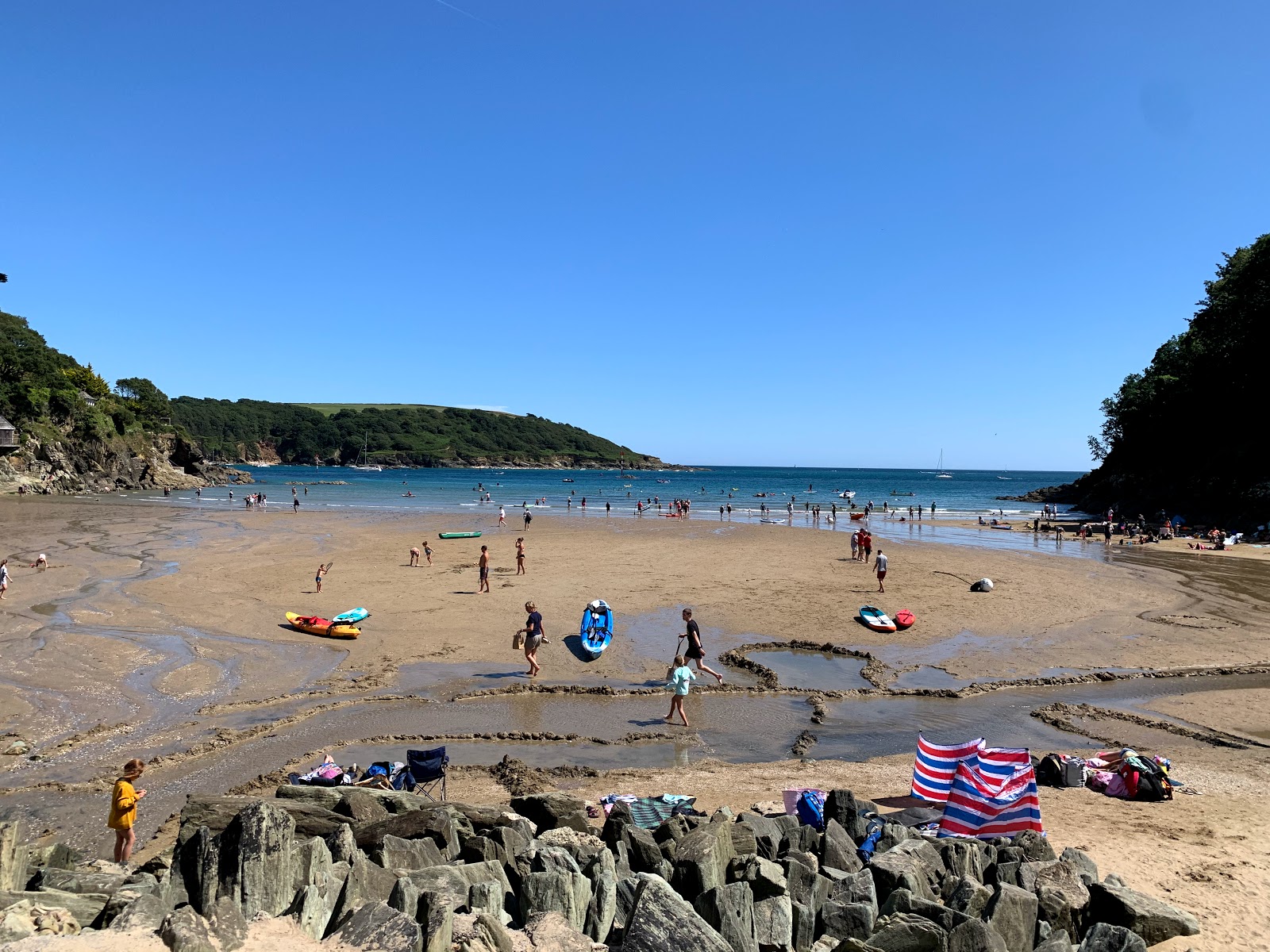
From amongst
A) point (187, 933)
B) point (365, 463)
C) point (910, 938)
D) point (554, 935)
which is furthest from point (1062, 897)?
point (365, 463)

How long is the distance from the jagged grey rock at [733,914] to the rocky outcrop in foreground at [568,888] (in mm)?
12

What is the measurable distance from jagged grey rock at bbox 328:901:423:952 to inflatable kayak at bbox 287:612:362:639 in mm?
13421

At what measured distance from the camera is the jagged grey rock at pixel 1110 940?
17.3ft

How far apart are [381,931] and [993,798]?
21.4 ft

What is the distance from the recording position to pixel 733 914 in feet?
17.1

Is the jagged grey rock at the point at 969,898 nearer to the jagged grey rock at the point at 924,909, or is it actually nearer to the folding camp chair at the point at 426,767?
the jagged grey rock at the point at 924,909

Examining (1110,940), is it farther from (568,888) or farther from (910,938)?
(568,888)

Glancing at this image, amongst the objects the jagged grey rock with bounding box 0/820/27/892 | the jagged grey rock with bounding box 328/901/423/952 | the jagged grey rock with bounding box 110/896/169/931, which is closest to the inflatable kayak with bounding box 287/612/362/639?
the jagged grey rock with bounding box 0/820/27/892

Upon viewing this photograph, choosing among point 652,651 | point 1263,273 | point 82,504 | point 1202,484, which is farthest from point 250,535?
point 1263,273

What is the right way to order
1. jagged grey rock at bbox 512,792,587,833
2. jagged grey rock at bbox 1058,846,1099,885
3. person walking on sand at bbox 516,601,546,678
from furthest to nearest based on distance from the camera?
1. person walking on sand at bbox 516,601,546,678
2. jagged grey rock at bbox 512,792,587,833
3. jagged grey rock at bbox 1058,846,1099,885

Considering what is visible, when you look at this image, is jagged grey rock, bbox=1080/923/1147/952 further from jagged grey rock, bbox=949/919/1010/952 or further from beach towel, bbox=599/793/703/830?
beach towel, bbox=599/793/703/830

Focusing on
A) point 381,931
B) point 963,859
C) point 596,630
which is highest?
point 381,931

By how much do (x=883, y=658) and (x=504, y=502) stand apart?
200ft

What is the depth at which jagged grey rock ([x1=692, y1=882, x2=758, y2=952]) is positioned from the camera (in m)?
5.14
